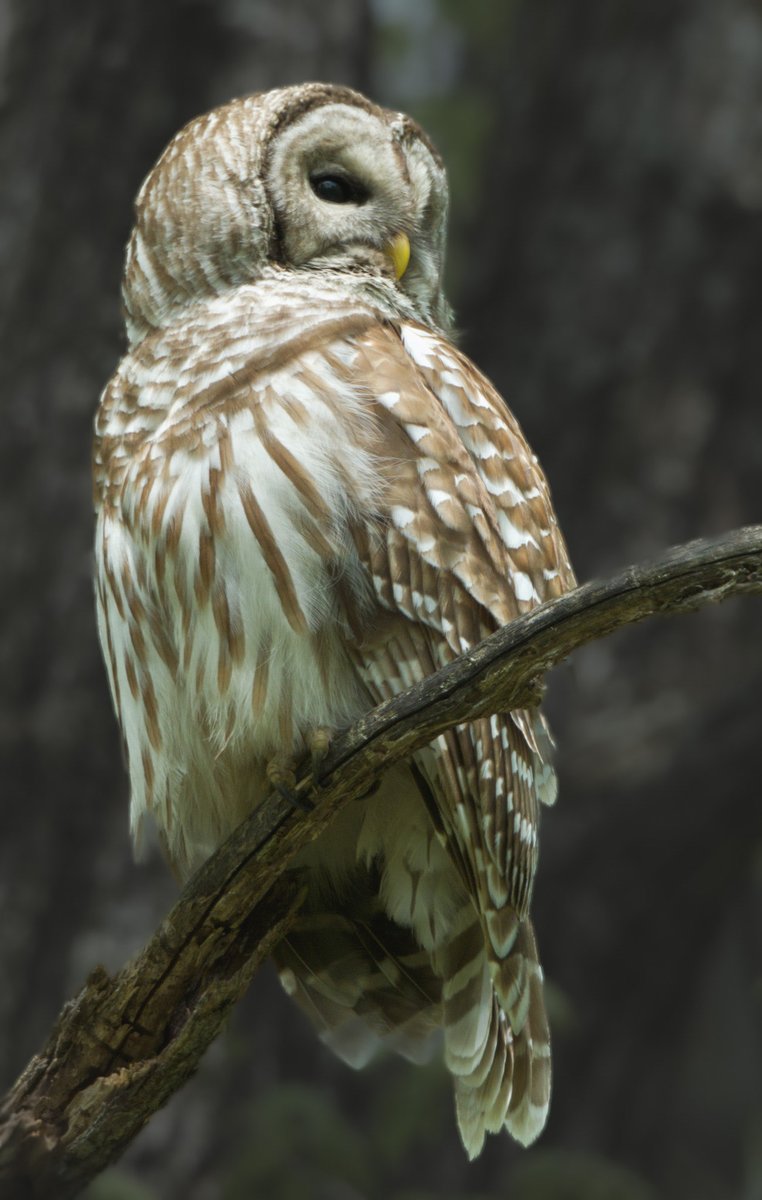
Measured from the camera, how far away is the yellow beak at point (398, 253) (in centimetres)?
369

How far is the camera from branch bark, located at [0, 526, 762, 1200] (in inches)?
107

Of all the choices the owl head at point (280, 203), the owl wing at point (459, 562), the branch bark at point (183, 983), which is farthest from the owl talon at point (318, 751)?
the owl head at point (280, 203)

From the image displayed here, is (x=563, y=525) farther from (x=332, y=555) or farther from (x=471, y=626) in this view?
(x=332, y=555)

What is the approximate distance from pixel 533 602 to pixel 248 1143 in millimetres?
3193

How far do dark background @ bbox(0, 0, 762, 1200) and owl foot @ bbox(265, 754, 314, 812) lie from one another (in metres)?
2.29

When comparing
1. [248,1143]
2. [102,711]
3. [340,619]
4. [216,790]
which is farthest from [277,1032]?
[340,619]

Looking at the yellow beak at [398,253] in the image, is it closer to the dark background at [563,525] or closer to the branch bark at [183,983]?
the branch bark at [183,983]

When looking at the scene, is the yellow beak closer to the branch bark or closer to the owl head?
the owl head

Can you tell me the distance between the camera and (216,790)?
3338mm

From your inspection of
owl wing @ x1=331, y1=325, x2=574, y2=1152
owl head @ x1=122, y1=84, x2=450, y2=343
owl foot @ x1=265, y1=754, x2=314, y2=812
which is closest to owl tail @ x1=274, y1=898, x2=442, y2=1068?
owl wing @ x1=331, y1=325, x2=574, y2=1152

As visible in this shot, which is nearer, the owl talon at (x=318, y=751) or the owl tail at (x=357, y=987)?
the owl talon at (x=318, y=751)

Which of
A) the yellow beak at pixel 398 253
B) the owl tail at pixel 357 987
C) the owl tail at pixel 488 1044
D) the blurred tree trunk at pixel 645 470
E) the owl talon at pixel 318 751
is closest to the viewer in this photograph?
the owl talon at pixel 318 751

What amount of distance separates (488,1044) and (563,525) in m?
3.60

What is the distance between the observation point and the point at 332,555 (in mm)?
3041
